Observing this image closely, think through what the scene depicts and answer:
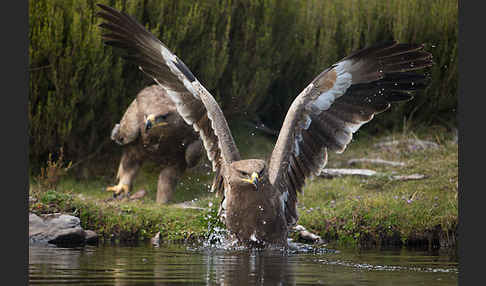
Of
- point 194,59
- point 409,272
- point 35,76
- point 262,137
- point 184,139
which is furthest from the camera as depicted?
→ point 262,137

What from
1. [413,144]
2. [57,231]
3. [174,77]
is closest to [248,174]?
[174,77]

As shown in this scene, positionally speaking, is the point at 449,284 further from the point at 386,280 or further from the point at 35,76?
the point at 35,76

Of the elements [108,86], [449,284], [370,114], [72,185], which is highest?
[108,86]

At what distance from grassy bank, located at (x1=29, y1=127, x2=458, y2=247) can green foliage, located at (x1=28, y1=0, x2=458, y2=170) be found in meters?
1.49

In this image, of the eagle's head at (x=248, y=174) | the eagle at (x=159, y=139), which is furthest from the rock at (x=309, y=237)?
the eagle at (x=159, y=139)

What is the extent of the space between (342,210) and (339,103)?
6.24ft

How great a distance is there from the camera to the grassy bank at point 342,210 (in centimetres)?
1007

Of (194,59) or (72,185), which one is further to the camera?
(194,59)

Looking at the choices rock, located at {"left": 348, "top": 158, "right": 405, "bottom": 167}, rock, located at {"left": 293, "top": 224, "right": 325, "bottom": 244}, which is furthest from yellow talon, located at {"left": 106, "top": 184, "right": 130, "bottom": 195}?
rock, located at {"left": 348, "top": 158, "right": 405, "bottom": 167}

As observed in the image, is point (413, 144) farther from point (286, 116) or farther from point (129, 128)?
point (286, 116)

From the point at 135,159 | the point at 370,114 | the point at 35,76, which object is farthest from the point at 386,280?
the point at 35,76

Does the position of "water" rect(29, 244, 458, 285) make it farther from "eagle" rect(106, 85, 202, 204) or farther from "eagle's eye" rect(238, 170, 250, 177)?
"eagle" rect(106, 85, 202, 204)

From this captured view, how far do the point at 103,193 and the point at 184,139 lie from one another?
2.30 metres

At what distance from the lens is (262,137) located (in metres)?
15.9
